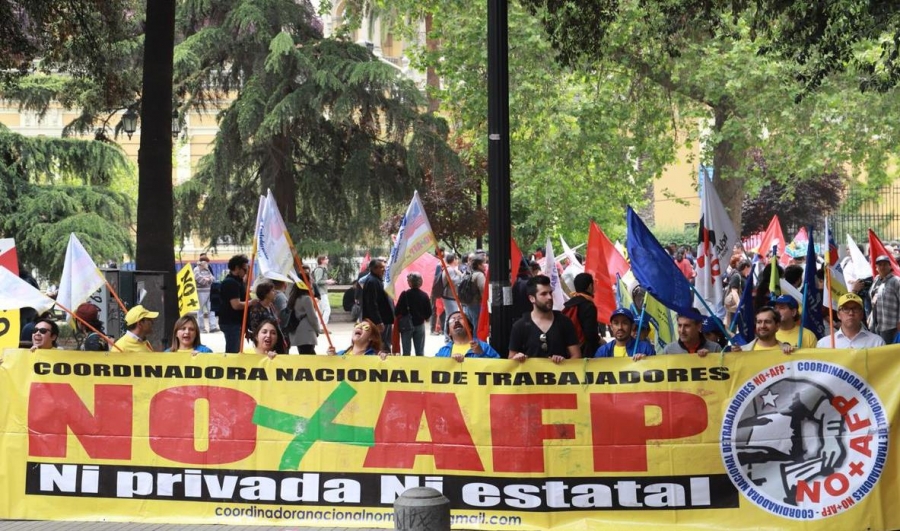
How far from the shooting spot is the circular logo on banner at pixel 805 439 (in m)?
8.26

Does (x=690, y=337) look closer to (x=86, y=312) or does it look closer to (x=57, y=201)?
(x=86, y=312)

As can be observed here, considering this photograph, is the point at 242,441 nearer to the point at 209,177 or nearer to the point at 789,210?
the point at 209,177

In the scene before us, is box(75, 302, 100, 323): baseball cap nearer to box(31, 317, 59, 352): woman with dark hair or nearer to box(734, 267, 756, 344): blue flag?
box(31, 317, 59, 352): woman with dark hair

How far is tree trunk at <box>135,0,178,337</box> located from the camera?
1435cm

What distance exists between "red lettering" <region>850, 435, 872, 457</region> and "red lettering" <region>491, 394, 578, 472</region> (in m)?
1.79

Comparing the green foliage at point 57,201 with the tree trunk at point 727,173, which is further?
the tree trunk at point 727,173

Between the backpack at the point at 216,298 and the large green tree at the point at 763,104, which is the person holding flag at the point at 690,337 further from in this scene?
the large green tree at the point at 763,104

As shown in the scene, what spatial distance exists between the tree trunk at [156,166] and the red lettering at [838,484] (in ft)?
26.6

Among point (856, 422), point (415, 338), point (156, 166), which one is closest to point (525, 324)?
point (856, 422)

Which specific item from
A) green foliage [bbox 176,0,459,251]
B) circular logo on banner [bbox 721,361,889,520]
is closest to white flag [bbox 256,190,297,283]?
circular logo on banner [bbox 721,361,889,520]

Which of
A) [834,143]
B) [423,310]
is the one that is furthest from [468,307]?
[834,143]

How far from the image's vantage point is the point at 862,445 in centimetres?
829

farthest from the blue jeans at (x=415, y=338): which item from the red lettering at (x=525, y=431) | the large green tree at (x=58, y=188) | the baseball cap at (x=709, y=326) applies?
the red lettering at (x=525, y=431)

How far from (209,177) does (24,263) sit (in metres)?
7.58
